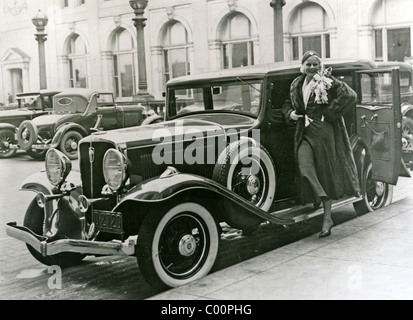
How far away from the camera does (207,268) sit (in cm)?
380

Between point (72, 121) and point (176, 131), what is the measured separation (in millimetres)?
8074

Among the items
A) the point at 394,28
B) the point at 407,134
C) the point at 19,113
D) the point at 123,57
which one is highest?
the point at 123,57

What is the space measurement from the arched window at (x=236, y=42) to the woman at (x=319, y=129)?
6.21m

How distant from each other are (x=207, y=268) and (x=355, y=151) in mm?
2243

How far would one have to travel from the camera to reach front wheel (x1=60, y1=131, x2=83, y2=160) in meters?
→ 11.3

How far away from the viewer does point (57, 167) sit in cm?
415

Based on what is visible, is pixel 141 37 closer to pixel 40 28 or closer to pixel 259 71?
pixel 40 28

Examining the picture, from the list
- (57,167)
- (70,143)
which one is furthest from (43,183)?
(70,143)

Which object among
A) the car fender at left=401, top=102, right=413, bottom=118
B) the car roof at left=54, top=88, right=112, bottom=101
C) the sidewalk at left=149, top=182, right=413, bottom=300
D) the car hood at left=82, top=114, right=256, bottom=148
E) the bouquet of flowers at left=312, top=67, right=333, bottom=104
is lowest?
the sidewalk at left=149, top=182, right=413, bottom=300

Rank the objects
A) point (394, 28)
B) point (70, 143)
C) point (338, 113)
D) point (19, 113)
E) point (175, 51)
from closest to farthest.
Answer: point (338, 113) → point (394, 28) → point (70, 143) → point (175, 51) → point (19, 113)

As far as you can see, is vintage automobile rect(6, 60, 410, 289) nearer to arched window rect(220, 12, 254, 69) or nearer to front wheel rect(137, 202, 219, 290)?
front wheel rect(137, 202, 219, 290)

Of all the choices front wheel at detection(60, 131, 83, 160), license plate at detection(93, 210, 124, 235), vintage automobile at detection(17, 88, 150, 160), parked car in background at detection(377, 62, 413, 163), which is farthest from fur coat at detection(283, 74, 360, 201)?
front wheel at detection(60, 131, 83, 160)

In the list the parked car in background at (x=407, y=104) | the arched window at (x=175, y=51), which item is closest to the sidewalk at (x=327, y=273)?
the parked car in background at (x=407, y=104)
